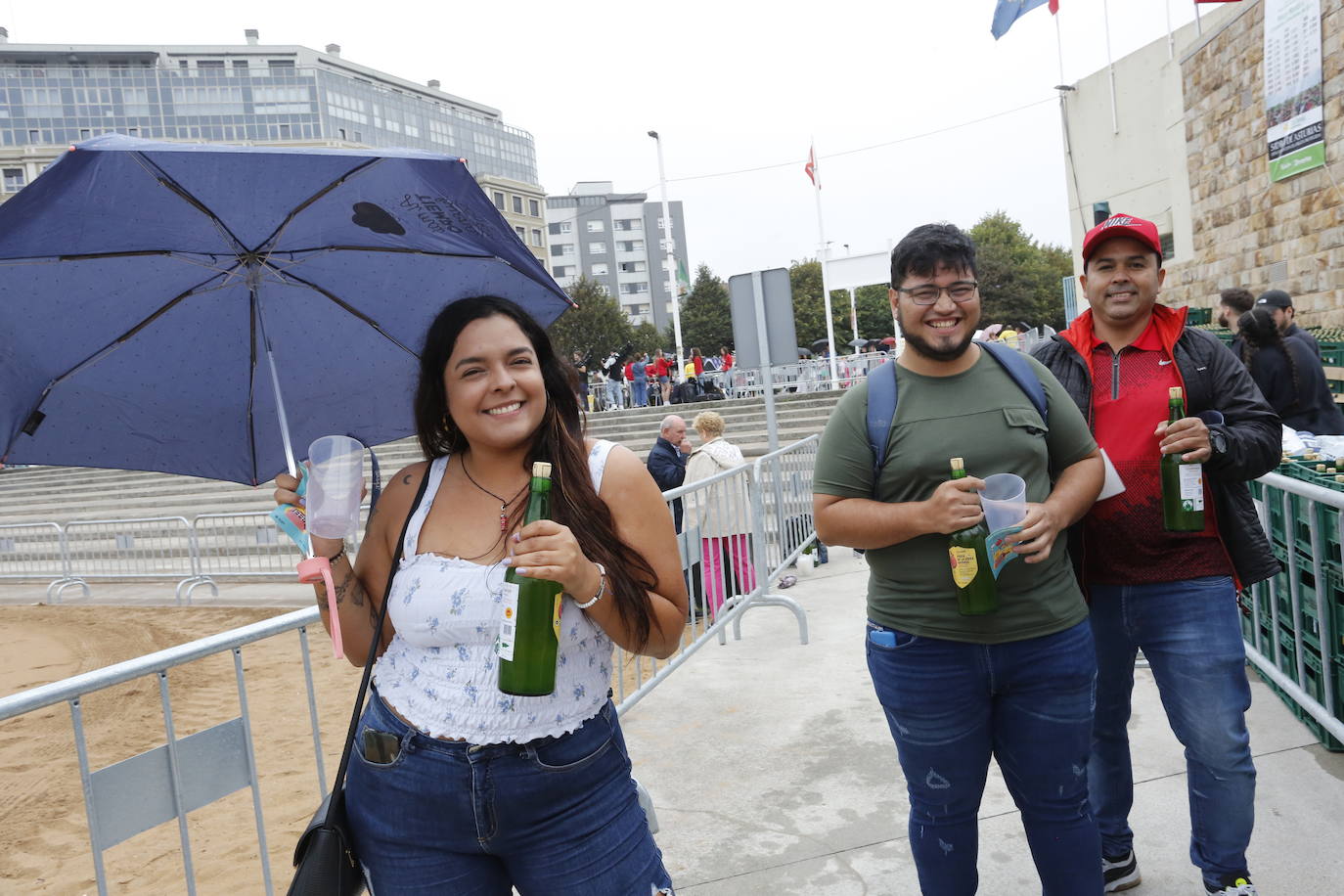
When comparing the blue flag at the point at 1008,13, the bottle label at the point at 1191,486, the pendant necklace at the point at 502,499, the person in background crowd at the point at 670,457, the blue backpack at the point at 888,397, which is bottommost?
the person in background crowd at the point at 670,457

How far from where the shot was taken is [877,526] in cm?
230

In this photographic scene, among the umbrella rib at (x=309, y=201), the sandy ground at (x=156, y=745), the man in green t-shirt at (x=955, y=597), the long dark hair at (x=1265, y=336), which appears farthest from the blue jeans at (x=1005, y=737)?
the long dark hair at (x=1265, y=336)

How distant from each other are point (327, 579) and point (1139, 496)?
6.90 feet

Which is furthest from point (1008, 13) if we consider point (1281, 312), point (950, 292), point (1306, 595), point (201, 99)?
point (201, 99)

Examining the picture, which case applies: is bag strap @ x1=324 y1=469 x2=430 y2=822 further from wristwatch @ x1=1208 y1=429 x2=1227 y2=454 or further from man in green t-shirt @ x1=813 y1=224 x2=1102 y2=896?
wristwatch @ x1=1208 y1=429 x2=1227 y2=454

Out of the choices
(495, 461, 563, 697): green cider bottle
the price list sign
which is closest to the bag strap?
(495, 461, 563, 697): green cider bottle

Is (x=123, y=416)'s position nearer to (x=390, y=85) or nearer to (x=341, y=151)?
(x=341, y=151)

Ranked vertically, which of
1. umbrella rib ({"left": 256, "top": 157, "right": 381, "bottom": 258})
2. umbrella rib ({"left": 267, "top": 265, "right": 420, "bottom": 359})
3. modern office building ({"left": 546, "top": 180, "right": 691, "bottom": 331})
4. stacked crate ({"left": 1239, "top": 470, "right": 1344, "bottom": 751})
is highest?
modern office building ({"left": 546, "top": 180, "right": 691, "bottom": 331})

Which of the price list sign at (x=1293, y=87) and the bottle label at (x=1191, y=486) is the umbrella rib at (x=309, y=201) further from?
the price list sign at (x=1293, y=87)

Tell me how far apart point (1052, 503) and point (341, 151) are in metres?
1.75

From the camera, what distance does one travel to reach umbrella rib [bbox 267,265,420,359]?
7.28ft

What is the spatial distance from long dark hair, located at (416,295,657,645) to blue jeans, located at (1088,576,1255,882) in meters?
1.55

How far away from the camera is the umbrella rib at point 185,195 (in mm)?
1762

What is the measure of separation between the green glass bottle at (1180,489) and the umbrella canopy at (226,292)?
167cm
